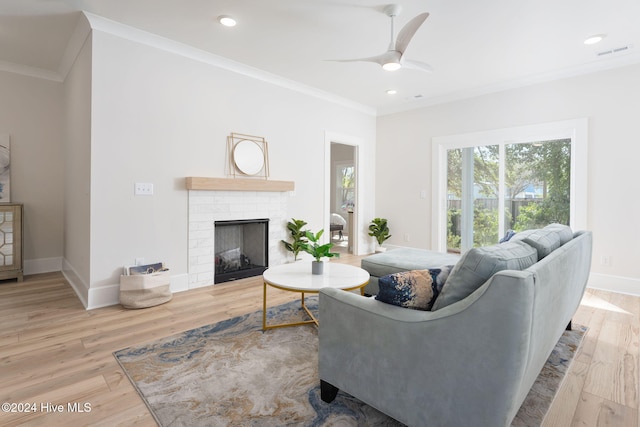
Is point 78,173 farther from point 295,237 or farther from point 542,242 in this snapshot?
point 542,242

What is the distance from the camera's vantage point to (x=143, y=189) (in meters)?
3.40

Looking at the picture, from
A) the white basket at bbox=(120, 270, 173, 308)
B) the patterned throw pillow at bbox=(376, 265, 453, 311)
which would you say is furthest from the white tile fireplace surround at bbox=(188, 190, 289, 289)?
the patterned throw pillow at bbox=(376, 265, 453, 311)

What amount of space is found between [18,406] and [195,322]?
3.99 ft

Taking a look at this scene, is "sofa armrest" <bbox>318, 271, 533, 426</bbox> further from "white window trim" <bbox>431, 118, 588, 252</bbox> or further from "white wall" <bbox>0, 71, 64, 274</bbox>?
"white wall" <bbox>0, 71, 64, 274</bbox>

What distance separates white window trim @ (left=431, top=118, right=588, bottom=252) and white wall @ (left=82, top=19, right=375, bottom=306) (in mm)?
2716

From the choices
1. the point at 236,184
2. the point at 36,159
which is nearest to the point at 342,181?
the point at 236,184

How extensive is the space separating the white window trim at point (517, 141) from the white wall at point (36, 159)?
5.58 metres

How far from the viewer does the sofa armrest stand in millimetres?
1129

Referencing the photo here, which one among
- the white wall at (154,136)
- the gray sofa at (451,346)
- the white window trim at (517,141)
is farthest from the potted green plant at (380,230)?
the gray sofa at (451,346)

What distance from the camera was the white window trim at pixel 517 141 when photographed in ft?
13.3

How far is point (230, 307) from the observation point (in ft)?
10.4

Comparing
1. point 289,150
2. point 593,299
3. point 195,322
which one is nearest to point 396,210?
point 289,150

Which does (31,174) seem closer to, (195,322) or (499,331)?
(195,322)

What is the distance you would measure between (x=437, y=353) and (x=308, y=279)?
1.38 metres
